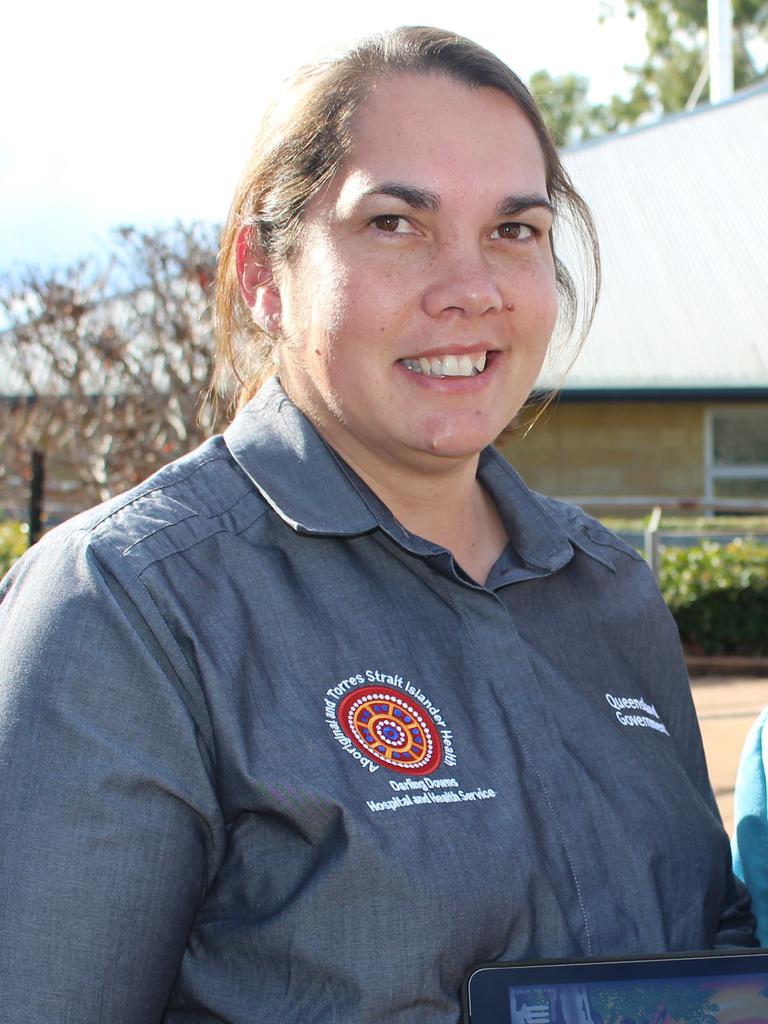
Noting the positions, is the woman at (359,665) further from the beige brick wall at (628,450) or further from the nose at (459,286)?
the beige brick wall at (628,450)

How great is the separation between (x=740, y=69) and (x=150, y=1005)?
4058 centimetres

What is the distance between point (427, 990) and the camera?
1.61 m

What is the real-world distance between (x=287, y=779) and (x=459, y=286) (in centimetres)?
83

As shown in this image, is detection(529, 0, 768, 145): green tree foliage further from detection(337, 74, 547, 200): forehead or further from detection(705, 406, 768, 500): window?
detection(337, 74, 547, 200): forehead

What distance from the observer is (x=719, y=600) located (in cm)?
1020

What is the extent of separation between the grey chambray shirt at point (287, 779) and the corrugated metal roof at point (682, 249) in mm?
11485

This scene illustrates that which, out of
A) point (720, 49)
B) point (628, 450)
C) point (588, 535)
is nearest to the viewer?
point (588, 535)

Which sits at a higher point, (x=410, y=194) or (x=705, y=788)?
(x=410, y=194)

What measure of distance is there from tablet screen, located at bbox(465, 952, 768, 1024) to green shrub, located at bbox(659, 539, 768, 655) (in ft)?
28.6

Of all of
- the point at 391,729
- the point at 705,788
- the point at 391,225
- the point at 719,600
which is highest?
the point at 391,225

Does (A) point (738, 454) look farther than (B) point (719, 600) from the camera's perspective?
Yes

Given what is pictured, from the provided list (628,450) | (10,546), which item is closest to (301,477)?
(10,546)

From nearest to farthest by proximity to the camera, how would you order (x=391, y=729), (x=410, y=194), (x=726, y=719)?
(x=391, y=729) → (x=410, y=194) → (x=726, y=719)

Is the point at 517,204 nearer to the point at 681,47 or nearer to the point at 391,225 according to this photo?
the point at 391,225
